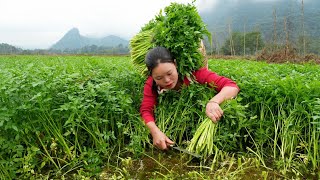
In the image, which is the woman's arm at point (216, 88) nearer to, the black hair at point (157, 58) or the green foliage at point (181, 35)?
the green foliage at point (181, 35)

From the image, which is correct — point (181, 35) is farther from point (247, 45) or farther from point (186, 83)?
point (247, 45)

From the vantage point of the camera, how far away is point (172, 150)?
318cm

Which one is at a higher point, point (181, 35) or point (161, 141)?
point (181, 35)

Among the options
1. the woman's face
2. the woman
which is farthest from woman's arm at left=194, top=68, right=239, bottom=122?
the woman's face

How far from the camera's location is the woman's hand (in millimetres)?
3047

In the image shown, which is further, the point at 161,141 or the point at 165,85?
the point at 165,85

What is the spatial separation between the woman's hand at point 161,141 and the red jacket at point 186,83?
25 cm

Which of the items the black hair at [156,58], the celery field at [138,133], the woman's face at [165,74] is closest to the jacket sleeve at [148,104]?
the celery field at [138,133]

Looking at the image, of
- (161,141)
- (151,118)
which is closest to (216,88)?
(151,118)

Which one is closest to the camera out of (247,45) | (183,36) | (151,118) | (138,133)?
(138,133)

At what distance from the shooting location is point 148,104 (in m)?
3.55

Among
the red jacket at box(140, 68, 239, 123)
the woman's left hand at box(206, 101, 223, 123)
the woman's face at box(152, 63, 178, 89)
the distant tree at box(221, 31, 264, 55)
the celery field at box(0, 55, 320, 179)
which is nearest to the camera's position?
the celery field at box(0, 55, 320, 179)

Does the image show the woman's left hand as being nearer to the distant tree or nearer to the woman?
the woman

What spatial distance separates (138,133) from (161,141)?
1.08 feet
